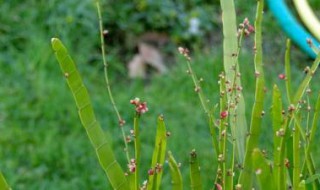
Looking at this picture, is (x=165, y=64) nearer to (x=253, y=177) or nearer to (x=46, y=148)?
(x=46, y=148)

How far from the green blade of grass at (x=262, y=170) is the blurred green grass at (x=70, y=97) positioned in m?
2.05

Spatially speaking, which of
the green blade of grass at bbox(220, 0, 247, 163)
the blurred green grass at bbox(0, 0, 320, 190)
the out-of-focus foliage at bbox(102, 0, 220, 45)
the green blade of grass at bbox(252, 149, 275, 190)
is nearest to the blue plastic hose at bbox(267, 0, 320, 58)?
the blurred green grass at bbox(0, 0, 320, 190)

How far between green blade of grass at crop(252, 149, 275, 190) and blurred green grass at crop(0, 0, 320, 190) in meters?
2.05

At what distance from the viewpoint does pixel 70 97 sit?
3.75m

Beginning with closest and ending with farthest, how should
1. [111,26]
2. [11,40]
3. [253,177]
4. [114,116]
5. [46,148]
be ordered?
[253,177] < [46,148] < [114,116] < [11,40] < [111,26]

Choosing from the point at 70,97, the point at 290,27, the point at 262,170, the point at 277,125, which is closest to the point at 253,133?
the point at 277,125

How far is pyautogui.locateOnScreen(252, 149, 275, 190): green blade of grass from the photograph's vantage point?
107 cm

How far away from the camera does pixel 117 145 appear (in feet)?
11.5

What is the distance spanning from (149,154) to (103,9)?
1.16 m

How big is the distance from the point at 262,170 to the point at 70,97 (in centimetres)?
271

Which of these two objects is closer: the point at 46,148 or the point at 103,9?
the point at 46,148

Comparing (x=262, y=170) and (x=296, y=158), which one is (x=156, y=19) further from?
(x=262, y=170)

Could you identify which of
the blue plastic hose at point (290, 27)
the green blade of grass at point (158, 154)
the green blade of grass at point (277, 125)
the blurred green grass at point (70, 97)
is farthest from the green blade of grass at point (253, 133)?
the blue plastic hose at point (290, 27)

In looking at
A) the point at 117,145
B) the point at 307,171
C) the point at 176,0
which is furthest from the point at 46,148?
the point at 307,171
